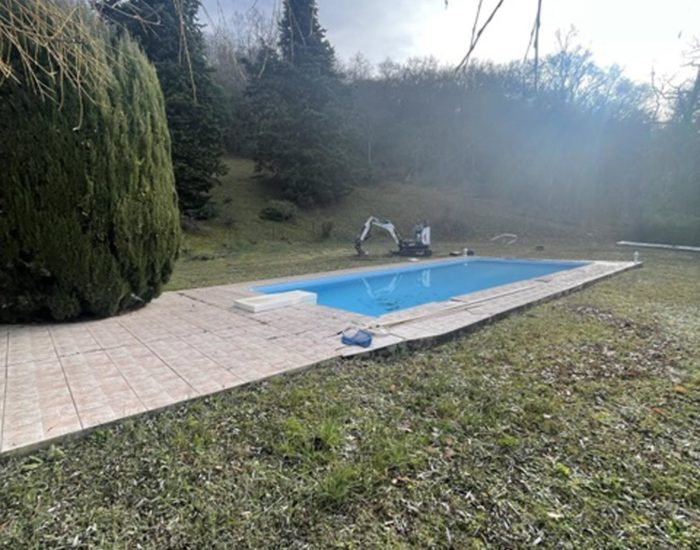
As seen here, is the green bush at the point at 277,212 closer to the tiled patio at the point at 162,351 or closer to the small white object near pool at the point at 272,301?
the tiled patio at the point at 162,351

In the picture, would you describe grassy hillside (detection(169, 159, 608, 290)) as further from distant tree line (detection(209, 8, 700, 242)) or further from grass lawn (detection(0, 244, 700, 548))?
grass lawn (detection(0, 244, 700, 548))

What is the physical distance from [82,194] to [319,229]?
1456 cm

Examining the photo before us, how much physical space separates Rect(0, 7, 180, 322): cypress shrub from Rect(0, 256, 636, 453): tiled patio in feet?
1.39

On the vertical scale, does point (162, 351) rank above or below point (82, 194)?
below

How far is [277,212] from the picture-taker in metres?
18.5

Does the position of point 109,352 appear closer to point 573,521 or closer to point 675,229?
point 573,521

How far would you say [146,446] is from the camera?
2436 mm

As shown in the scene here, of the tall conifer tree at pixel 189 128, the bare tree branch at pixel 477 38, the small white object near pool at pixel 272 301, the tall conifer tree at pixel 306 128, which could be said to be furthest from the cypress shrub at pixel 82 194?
the tall conifer tree at pixel 306 128

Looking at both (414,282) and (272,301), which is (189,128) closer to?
(414,282)

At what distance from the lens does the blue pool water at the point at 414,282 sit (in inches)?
316

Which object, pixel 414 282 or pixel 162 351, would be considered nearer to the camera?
pixel 162 351

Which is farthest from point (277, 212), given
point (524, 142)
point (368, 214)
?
point (524, 142)

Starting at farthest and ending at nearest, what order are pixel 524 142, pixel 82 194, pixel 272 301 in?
pixel 524 142 → pixel 272 301 → pixel 82 194

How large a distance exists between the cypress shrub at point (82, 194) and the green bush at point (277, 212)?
13.2 meters
